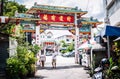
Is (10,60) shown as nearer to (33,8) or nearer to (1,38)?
(1,38)

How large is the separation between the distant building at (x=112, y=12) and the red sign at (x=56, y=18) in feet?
19.1

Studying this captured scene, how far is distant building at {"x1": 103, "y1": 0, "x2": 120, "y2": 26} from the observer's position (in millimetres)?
17469

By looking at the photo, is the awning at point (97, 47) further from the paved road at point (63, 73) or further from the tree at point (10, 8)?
the tree at point (10, 8)

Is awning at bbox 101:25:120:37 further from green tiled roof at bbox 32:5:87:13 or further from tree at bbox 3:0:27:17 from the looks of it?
tree at bbox 3:0:27:17

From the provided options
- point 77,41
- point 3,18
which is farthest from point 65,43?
point 3,18

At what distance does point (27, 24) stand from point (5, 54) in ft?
30.8

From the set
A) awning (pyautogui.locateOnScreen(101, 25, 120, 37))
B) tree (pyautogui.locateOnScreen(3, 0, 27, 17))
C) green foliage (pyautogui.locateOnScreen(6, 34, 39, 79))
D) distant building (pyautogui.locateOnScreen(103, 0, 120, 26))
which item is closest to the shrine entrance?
tree (pyautogui.locateOnScreen(3, 0, 27, 17))

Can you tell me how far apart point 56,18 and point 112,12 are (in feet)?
23.7

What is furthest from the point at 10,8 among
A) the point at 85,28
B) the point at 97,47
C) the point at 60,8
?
the point at 97,47

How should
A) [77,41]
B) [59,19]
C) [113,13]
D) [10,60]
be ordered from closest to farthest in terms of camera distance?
[10,60] < [113,13] < [59,19] < [77,41]

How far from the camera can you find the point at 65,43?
291 ft

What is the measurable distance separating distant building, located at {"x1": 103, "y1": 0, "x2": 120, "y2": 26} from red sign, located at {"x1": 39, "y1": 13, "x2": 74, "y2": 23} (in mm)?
5820

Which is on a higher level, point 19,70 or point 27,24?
point 27,24

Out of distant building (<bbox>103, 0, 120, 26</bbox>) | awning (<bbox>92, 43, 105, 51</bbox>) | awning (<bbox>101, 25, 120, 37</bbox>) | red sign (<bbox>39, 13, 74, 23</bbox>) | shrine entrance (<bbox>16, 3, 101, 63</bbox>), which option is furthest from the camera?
red sign (<bbox>39, 13, 74, 23</bbox>)
